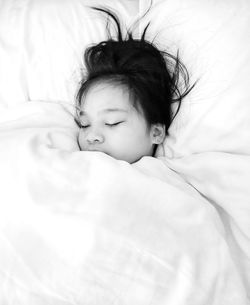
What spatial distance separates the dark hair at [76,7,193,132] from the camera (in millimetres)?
1098

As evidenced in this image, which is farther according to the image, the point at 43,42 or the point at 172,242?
the point at 43,42

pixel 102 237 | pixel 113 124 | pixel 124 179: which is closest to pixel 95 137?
pixel 113 124

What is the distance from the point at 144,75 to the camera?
1120 mm

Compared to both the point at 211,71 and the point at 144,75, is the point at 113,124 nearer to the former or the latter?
the point at 144,75

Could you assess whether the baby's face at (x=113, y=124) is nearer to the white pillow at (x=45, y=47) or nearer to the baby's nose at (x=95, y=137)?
the baby's nose at (x=95, y=137)

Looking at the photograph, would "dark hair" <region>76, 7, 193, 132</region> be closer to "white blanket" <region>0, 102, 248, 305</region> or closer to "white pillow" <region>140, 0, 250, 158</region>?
"white pillow" <region>140, 0, 250, 158</region>

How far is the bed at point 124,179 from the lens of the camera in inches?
31.7

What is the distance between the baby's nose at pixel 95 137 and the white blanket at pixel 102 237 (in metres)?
0.10

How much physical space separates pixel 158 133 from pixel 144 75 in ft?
0.58

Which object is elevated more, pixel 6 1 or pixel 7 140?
pixel 6 1

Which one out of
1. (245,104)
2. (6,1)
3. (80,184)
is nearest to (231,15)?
(245,104)

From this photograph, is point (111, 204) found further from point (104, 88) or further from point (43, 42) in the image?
point (43, 42)

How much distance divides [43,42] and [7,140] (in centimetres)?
41

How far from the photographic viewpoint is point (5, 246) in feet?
2.70
